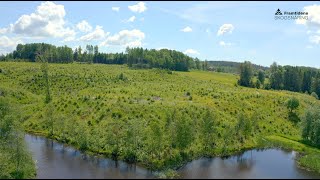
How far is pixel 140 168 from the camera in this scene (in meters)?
54.3

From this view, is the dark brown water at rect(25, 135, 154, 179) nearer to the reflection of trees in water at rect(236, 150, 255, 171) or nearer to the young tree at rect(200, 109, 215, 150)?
the young tree at rect(200, 109, 215, 150)

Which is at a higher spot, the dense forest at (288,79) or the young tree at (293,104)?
the dense forest at (288,79)

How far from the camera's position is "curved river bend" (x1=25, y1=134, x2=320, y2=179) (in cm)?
5072

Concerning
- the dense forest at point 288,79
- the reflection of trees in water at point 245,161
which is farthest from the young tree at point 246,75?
the reflection of trees in water at point 245,161

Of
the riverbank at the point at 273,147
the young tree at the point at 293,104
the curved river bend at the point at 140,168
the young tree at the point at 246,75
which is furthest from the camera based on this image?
the young tree at the point at 246,75

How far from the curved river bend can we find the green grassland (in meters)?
2.66

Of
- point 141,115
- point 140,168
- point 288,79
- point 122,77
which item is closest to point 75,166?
point 140,168

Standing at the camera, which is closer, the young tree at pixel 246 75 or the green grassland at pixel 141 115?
the green grassland at pixel 141 115

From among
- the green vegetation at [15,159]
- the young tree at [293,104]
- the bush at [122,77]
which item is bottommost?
the green vegetation at [15,159]

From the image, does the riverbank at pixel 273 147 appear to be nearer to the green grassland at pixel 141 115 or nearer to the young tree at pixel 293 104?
the green grassland at pixel 141 115

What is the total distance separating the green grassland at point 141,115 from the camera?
59125 mm

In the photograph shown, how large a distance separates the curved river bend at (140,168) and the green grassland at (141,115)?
2657mm

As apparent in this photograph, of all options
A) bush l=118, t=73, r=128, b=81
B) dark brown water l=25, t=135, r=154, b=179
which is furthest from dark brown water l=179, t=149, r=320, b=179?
bush l=118, t=73, r=128, b=81

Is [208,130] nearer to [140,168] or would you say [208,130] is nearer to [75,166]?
[140,168]
